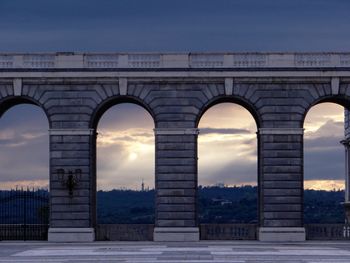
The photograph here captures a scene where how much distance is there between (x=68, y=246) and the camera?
58.1 meters

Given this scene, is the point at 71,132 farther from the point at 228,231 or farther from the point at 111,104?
the point at 228,231

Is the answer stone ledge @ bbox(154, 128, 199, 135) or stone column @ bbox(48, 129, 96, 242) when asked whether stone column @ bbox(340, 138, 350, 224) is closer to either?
stone ledge @ bbox(154, 128, 199, 135)

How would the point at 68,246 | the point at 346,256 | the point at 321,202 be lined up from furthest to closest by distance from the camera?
the point at 321,202 → the point at 68,246 → the point at 346,256

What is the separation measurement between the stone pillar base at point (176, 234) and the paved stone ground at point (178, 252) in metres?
1.65

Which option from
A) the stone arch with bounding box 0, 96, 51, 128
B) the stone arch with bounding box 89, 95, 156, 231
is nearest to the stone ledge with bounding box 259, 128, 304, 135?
the stone arch with bounding box 89, 95, 156, 231

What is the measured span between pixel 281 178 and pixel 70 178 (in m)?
12.5

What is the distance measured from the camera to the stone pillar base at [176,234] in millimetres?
62656

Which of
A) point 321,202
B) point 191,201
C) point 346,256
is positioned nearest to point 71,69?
point 191,201

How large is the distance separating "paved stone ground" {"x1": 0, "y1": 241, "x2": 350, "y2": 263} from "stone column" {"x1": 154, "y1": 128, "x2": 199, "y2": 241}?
10.3ft

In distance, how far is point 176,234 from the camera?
6275 cm

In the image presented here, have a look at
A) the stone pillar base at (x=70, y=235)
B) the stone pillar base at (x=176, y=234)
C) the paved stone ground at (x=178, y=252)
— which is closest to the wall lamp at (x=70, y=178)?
the stone pillar base at (x=70, y=235)

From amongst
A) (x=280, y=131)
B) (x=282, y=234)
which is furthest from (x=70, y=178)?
(x=282, y=234)

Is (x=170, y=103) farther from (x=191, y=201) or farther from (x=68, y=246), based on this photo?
(x=68, y=246)

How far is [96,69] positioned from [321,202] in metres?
75.3
